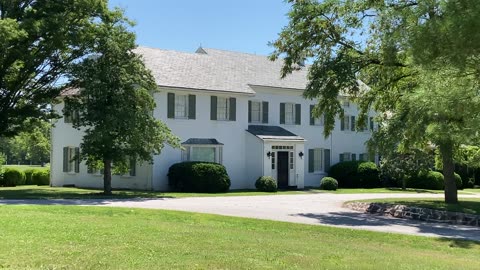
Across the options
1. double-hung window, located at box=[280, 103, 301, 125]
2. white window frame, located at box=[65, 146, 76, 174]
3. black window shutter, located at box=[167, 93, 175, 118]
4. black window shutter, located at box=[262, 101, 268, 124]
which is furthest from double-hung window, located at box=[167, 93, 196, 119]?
white window frame, located at box=[65, 146, 76, 174]

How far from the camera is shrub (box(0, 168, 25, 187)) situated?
35.7 m

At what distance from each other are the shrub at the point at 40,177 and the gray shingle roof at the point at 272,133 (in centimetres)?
1458

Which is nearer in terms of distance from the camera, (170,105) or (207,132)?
(170,105)

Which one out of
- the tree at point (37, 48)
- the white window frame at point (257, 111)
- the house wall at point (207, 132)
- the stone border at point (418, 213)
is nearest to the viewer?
the stone border at point (418, 213)

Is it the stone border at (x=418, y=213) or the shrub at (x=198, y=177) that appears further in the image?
the shrub at (x=198, y=177)

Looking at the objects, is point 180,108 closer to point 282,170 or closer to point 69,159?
Result: point 282,170

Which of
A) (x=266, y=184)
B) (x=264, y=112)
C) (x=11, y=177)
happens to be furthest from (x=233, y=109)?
(x=11, y=177)

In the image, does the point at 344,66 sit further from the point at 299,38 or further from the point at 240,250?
the point at 240,250

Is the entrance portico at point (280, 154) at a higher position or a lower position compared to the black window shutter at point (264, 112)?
→ lower

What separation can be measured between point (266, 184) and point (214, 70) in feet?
26.5

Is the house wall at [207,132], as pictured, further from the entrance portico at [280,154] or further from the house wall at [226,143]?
the entrance portico at [280,154]

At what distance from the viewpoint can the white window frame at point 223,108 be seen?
32.5 m

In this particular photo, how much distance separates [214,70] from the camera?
34.3m

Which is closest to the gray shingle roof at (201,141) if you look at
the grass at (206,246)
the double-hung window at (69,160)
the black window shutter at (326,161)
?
the double-hung window at (69,160)
